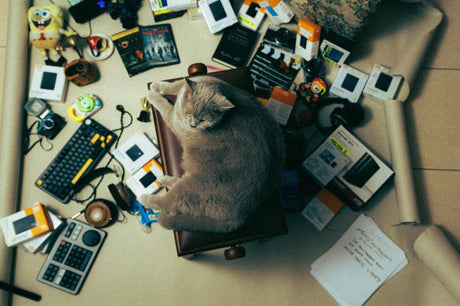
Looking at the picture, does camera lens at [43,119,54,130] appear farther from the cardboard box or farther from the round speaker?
the cardboard box

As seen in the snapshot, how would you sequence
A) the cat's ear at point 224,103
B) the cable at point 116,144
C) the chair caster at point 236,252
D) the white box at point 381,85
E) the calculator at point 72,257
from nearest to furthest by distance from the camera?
1. the cat's ear at point 224,103
2. the chair caster at point 236,252
3. the calculator at point 72,257
4. the cable at point 116,144
5. the white box at point 381,85

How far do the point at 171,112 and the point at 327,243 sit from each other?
3.05 ft

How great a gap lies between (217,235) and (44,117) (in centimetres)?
99

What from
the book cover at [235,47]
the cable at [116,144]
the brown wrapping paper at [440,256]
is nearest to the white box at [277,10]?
the book cover at [235,47]

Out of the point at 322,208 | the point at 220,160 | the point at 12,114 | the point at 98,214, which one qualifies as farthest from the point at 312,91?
the point at 12,114

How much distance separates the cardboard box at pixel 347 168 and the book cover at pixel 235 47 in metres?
0.61

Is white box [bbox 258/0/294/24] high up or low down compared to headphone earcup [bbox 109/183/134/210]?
up

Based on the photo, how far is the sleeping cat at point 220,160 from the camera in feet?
3.18

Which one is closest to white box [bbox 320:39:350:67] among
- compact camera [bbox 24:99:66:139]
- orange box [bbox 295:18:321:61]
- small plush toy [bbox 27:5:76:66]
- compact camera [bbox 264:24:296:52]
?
orange box [bbox 295:18:321:61]

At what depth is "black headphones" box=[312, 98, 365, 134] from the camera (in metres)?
1.36

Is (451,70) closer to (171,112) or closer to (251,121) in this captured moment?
(251,121)

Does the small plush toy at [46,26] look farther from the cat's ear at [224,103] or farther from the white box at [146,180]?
the cat's ear at [224,103]

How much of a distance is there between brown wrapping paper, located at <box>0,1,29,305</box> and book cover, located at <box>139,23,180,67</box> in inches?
22.2

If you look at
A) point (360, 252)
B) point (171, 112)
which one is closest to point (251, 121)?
point (171, 112)
